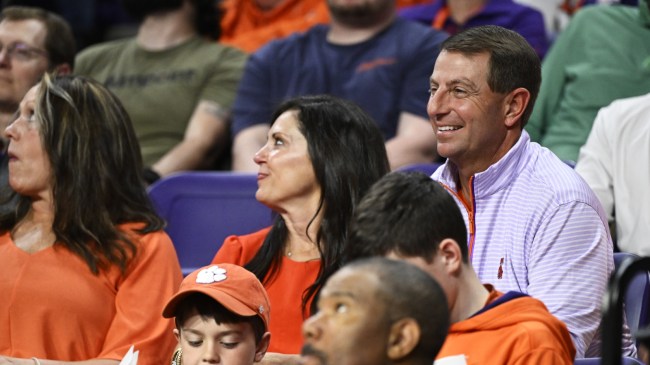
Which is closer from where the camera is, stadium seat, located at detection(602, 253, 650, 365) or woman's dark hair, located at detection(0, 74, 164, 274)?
stadium seat, located at detection(602, 253, 650, 365)

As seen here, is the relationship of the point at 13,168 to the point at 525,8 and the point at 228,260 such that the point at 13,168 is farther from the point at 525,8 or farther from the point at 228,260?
the point at 525,8

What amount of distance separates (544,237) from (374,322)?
→ 110 cm

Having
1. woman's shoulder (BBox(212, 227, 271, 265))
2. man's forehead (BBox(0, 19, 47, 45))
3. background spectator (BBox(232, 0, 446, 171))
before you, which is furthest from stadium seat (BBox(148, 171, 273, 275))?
woman's shoulder (BBox(212, 227, 271, 265))

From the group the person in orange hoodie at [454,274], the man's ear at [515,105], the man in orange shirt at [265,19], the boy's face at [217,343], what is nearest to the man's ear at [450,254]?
the person in orange hoodie at [454,274]

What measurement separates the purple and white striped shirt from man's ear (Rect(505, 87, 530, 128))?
0.18 feet

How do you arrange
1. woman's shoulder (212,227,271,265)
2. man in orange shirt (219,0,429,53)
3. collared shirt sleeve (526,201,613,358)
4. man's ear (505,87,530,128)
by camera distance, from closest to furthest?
collared shirt sleeve (526,201,613,358) < man's ear (505,87,530,128) < woman's shoulder (212,227,271,265) < man in orange shirt (219,0,429,53)

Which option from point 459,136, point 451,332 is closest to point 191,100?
point 459,136

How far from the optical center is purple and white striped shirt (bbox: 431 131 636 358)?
2.95 m

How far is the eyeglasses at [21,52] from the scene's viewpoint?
15.1ft

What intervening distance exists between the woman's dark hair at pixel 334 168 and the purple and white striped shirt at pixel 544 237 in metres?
0.35

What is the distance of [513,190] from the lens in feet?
A: 10.3

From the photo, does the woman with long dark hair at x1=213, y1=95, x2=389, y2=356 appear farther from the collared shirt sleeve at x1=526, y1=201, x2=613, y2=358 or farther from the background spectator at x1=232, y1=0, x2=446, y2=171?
the background spectator at x1=232, y1=0, x2=446, y2=171

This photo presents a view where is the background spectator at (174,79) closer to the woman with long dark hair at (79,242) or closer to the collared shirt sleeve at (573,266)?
the woman with long dark hair at (79,242)

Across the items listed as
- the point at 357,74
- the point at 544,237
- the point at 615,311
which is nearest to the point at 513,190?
the point at 544,237
